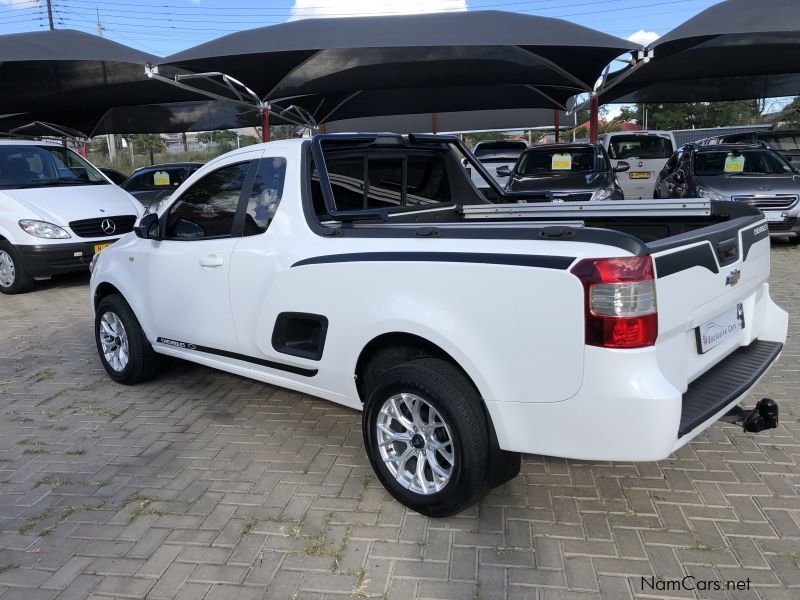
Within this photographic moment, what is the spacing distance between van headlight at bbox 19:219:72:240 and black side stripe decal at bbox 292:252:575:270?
21.9ft

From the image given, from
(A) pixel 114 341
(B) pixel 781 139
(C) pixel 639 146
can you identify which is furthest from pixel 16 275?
(B) pixel 781 139

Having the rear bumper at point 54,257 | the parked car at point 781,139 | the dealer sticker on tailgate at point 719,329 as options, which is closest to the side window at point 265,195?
the dealer sticker on tailgate at point 719,329

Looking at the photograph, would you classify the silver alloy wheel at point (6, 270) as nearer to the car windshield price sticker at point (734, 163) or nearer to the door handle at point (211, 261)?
the door handle at point (211, 261)

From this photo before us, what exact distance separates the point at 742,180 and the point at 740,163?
33.2 inches

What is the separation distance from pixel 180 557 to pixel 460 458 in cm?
133

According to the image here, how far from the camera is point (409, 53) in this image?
41.5 feet

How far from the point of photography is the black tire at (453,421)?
2.83 m

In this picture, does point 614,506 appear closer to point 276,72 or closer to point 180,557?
point 180,557

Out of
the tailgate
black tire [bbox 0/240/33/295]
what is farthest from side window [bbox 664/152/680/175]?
black tire [bbox 0/240/33/295]

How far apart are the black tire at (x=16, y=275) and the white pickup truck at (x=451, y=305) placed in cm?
515

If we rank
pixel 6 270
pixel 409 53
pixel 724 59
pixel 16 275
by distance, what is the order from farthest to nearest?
1. pixel 724 59
2. pixel 409 53
3. pixel 6 270
4. pixel 16 275

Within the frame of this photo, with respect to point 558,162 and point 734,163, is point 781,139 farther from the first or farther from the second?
point 558,162

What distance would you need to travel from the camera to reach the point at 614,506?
320 centimetres

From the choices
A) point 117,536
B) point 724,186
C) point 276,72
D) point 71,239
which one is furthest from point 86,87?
point 117,536
